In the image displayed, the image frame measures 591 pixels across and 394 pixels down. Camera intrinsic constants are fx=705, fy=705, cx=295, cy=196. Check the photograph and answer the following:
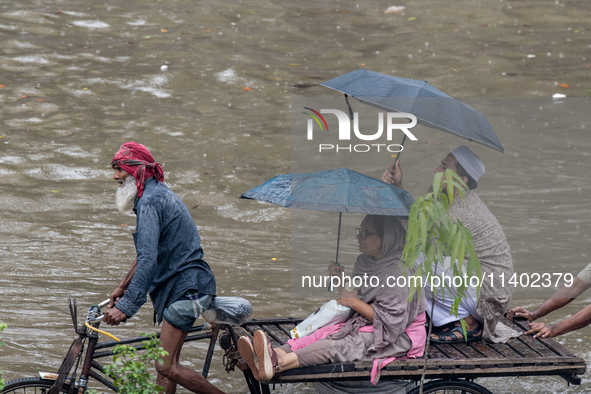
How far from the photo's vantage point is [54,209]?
878 centimetres

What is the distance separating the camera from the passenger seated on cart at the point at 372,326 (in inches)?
162

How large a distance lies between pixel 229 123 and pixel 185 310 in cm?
758

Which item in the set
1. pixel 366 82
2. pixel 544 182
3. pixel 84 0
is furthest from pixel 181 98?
pixel 366 82

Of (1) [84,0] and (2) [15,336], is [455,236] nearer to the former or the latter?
(2) [15,336]

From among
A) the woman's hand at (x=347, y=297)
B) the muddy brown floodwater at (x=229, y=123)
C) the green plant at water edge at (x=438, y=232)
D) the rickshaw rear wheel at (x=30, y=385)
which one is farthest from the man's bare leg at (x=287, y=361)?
the muddy brown floodwater at (x=229, y=123)

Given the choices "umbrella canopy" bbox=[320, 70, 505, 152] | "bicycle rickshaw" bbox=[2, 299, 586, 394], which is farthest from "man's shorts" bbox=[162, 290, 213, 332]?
"umbrella canopy" bbox=[320, 70, 505, 152]

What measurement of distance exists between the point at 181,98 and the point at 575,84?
733 cm

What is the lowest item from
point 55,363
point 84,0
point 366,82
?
point 55,363

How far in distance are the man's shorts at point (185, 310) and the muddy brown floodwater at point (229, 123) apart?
1.32m

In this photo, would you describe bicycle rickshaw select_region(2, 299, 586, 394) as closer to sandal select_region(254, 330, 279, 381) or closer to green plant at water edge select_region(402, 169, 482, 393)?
sandal select_region(254, 330, 279, 381)

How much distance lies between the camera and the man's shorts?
4.26 meters

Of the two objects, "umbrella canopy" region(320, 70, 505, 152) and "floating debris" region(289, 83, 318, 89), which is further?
"floating debris" region(289, 83, 318, 89)

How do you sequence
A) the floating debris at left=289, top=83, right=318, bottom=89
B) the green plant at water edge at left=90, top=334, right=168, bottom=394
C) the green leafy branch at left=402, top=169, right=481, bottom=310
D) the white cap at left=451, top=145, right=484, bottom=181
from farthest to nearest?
the floating debris at left=289, top=83, right=318, bottom=89 < the white cap at left=451, top=145, right=484, bottom=181 < the green plant at water edge at left=90, top=334, right=168, bottom=394 < the green leafy branch at left=402, top=169, right=481, bottom=310

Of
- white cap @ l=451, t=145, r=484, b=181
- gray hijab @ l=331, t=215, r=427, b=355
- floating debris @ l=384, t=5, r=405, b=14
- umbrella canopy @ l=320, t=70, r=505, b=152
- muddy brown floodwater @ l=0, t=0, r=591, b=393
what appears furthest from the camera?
floating debris @ l=384, t=5, r=405, b=14
